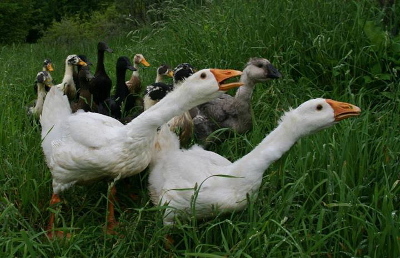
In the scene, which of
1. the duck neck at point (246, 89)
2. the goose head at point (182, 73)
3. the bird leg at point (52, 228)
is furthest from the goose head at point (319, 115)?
the goose head at point (182, 73)

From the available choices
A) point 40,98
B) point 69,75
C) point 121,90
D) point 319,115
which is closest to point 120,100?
point 121,90

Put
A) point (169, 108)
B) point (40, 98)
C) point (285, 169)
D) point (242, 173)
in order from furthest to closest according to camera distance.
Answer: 1. point (40, 98)
2. point (285, 169)
3. point (169, 108)
4. point (242, 173)

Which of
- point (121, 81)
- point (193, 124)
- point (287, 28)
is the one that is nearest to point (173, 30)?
point (121, 81)

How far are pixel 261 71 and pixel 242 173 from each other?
1636 mm

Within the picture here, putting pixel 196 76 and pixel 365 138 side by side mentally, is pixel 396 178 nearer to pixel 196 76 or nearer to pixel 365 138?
pixel 365 138

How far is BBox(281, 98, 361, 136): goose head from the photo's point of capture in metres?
2.42

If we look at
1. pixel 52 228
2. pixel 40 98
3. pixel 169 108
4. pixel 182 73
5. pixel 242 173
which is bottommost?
pixel 40 98

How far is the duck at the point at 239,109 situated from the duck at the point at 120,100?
2.67ft

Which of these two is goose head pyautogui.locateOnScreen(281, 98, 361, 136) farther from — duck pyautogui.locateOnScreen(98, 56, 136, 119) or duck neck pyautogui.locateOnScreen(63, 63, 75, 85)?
duck neck pyautogui.locateOnScreen(63, 63, 75, 85)

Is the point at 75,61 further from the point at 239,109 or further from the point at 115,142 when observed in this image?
the point at 115,142

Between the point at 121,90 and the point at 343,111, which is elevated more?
the point at 343,111

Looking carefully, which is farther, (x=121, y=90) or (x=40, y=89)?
(x=121, y=90)

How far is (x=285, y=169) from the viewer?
9.74 ft

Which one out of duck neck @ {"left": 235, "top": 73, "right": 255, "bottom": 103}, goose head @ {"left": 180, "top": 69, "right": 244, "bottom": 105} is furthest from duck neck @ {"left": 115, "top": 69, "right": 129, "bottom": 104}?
goose head @ {"left": 180, "top": 69, "right": 244, "bottom": 105}
